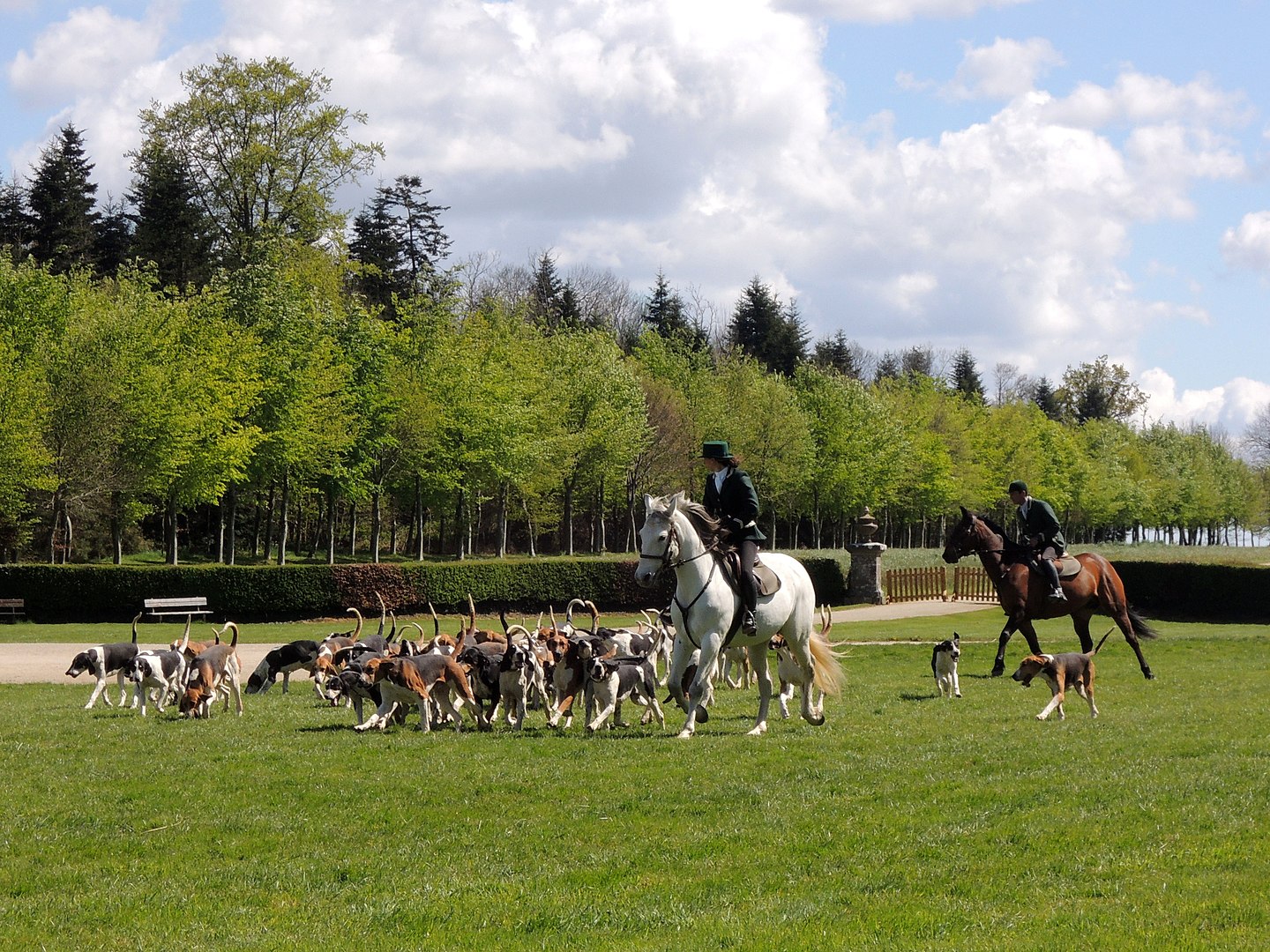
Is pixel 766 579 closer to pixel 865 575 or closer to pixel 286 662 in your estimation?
pixel 286 662

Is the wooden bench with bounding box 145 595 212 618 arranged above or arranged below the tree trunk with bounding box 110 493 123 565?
below

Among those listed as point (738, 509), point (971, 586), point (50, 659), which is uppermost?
point (738, 509)

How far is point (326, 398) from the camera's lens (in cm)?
4800

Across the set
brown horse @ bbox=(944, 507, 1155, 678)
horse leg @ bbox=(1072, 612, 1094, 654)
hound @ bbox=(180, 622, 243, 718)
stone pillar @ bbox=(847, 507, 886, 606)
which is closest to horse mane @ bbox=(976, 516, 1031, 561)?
brown horse @ bbox=(944, 507, 1155, 678)

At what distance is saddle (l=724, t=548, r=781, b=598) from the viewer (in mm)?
13172

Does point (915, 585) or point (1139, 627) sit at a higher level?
point (1139, 627)

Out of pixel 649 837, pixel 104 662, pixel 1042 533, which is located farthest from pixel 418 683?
pixel 1042 533

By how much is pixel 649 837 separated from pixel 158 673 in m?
9.70

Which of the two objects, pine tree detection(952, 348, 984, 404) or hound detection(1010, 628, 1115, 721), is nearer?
hound detection(1010, 628, 1115, 721)

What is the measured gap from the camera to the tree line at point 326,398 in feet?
135

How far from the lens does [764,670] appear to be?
13.8 meters

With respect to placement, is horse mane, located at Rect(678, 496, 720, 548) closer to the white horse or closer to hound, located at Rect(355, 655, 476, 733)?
the white horse

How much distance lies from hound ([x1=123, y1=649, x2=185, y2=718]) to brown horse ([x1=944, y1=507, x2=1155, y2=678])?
450 inches

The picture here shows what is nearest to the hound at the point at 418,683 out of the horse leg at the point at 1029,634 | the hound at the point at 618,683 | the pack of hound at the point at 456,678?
the pack of hound at the point at 456,678
